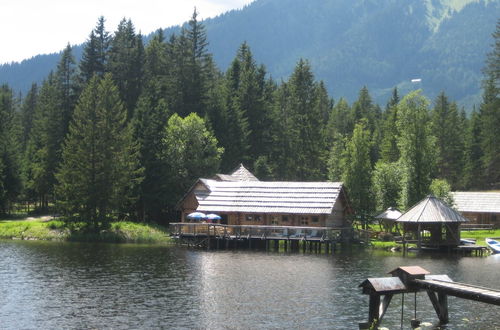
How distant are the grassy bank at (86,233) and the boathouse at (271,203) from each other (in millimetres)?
4765

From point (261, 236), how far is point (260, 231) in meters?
0.67

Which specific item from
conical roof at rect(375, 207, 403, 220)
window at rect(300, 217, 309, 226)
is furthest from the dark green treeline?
window at rect(300, 217, 309, 226)

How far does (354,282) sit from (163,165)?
39.2 m

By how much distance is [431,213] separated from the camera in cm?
6178

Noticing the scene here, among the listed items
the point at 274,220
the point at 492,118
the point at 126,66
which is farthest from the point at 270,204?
the point at 492,118

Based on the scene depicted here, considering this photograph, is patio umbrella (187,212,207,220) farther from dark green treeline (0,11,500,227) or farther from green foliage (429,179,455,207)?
green foliage (429,179,455,207)

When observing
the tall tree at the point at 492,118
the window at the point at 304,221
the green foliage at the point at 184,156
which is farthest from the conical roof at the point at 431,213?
the tall tree at the point at 492,118

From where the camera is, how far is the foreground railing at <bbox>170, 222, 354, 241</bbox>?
62.9 m

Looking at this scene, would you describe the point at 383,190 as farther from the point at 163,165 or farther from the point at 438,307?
the point at 438,307

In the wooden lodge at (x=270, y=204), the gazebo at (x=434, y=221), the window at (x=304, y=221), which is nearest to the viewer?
the gazebo at (x=434, y=221)

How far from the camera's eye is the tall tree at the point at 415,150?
72.0 meters

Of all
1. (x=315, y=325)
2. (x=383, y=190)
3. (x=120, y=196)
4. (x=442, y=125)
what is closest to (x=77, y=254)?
(x=120, y=196)

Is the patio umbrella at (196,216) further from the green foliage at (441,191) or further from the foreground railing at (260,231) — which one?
the green foliage at (441,191)

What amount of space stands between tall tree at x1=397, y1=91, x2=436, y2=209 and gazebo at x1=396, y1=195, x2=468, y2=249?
747cm
